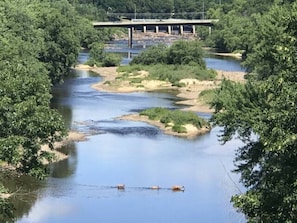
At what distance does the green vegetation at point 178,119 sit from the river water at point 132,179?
1.18m

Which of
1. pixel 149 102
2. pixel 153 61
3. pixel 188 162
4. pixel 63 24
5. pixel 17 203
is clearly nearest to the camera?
pixel 17 203

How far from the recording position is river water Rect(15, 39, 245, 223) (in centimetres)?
2953

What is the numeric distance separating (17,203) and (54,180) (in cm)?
405

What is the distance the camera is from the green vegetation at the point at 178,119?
4816cm

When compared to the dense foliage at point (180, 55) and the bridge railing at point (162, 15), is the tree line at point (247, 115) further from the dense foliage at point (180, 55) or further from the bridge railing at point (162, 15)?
the bridge railing at point (162, 15)

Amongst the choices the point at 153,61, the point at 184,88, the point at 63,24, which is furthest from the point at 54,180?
the point at 153,61

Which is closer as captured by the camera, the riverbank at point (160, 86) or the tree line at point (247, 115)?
the tree line at point (247, 115)

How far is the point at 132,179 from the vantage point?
3500 cm

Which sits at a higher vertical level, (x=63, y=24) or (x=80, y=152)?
(x=63, y=24)

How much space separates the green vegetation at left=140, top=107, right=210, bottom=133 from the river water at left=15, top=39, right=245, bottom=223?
1177 millimetres

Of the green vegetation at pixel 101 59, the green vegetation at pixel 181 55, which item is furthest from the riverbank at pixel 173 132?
the green vegetation at pixel 101 59

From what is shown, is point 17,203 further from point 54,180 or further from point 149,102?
point 149,102

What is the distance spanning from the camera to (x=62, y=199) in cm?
3111

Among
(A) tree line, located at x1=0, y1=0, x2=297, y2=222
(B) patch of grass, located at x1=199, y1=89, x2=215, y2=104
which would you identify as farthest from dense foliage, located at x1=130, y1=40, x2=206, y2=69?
(A) tree line, located at x1=0, y1=0, x2=297, y2=222
